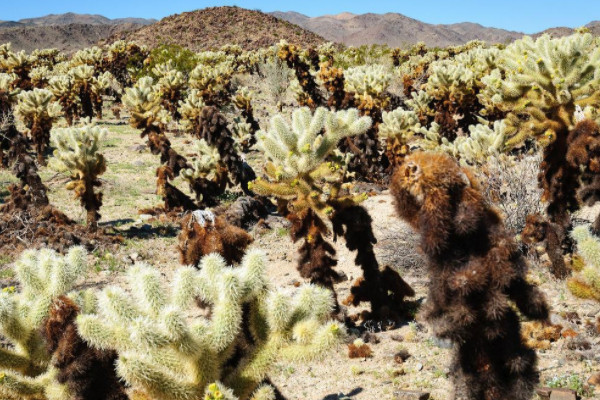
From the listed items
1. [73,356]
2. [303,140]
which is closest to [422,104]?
[303,140]

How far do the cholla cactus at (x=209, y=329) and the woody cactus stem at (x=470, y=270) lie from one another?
2.73 feet

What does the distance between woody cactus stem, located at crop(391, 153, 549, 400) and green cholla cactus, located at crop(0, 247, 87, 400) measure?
252 centimetres

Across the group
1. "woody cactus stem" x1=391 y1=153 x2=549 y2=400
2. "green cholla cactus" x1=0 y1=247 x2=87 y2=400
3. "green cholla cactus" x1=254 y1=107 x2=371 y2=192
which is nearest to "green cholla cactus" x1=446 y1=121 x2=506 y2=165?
"green cholla cactus" x1=254 y1=107 x2=371 y2=192

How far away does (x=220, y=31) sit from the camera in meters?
66.8

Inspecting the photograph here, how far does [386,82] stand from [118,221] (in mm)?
8935

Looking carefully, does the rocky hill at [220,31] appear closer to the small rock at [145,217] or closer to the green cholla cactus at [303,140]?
the small rock at [145,217]

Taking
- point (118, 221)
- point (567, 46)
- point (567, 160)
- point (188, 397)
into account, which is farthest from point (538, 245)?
point (118, 221)

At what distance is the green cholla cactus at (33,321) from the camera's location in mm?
3434

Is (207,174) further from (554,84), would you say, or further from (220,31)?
(220,31)

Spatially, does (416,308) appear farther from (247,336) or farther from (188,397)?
(188,397)

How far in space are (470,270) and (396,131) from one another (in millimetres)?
10920

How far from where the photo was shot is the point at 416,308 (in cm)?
761

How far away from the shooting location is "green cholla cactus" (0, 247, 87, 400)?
3.43m

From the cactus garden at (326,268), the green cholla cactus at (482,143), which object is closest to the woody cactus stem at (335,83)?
the cactus garden at (326,268)
